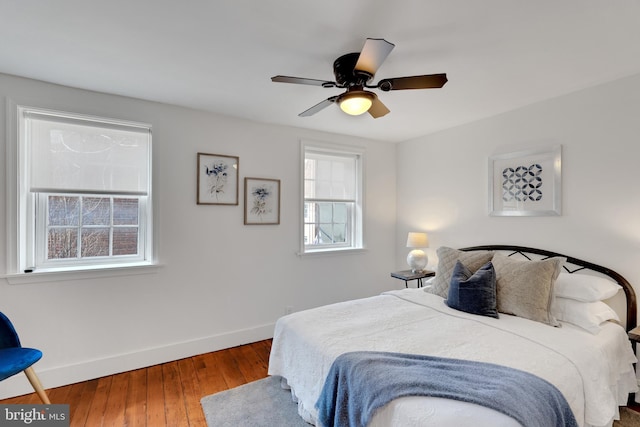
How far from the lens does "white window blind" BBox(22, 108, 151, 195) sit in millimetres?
2402

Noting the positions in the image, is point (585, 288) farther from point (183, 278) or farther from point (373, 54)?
point (183, 278)

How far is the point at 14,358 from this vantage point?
1.81 meters

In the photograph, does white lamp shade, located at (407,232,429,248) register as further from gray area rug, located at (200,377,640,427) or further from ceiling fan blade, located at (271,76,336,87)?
ceiling fan blade, located at (271,76,336,87)

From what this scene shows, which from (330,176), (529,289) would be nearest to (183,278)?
(330,176)

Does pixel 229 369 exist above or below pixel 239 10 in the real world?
below

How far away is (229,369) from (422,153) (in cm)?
339

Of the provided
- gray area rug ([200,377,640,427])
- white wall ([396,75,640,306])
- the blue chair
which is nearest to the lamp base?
white wall ([396,75,640,306])

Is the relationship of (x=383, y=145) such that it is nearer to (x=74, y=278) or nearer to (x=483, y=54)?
(x=483, y=54)

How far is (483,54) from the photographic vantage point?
1955 millimetres

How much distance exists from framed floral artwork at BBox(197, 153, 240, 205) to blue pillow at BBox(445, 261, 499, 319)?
2298 mm

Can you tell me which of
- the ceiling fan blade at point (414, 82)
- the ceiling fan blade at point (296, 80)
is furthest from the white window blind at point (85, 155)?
the ceiling fan blade at point (414, 82)

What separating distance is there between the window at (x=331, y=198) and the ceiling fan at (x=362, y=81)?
1670 mm

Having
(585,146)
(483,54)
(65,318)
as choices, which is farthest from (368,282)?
(65,318)

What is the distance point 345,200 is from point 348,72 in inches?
87.4
